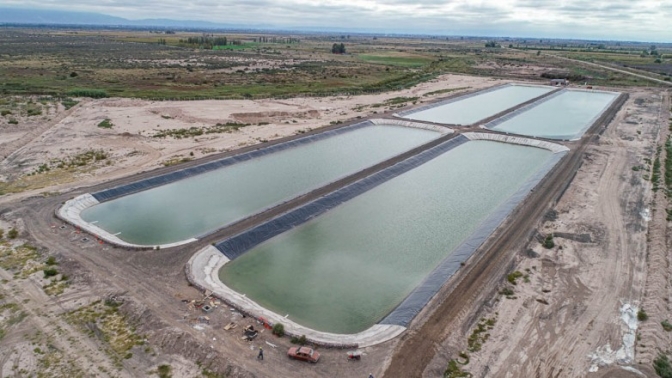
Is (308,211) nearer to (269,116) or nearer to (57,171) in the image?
(57,171)

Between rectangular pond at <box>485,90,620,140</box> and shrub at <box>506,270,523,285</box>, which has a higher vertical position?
rectangular pond at <box>485,90,620,140</box>

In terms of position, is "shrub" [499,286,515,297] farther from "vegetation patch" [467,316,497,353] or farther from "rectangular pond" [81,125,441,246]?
"rectangular pond" [81,125,441,246]

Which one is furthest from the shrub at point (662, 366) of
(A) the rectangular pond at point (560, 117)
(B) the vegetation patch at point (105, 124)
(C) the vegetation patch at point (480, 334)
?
(B) the vegetation patch at point (105, 124)

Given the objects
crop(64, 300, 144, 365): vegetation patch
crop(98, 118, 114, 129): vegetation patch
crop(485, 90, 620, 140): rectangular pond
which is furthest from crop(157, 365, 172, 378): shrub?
crop(485, 90, 620, 140): rectangular pond

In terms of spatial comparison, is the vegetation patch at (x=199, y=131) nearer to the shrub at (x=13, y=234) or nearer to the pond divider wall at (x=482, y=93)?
the shrub at (x=13, y=234)

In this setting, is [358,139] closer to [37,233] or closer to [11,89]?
[37,233]

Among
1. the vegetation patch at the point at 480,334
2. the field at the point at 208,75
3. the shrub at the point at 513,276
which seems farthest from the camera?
the field at the point at 208,75
